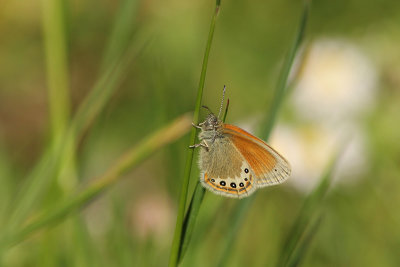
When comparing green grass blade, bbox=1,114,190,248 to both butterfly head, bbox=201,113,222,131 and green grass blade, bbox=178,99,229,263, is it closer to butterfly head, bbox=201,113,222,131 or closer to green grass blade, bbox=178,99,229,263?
butterfly head, bbox=201,113,222,131

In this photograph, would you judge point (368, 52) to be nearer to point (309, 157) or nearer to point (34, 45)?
point (309, 157)

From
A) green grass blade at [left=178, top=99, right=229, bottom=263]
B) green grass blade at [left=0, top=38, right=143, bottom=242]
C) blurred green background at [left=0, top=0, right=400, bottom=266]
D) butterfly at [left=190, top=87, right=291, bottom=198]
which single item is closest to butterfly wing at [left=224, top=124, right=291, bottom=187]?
butterfly at [left=190, top=87, right=291, bottom=198]

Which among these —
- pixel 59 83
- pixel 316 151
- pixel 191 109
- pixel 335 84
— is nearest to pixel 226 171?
pixel 59 83

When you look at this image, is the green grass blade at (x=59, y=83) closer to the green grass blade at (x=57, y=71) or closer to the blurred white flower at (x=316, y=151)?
the green grass blade at (x=57, y=71)

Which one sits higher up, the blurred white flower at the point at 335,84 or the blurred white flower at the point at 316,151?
the blurred white flower at the point at 335,84

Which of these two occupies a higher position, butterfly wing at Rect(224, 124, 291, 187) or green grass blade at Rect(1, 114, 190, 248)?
butterfly wing at Rect(224, 124, 291, 187)

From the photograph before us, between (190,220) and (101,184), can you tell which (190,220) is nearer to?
(190,220)

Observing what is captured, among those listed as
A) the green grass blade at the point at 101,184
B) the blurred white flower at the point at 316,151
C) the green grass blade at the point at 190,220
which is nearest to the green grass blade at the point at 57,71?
the green grass blade at the point at 101,184

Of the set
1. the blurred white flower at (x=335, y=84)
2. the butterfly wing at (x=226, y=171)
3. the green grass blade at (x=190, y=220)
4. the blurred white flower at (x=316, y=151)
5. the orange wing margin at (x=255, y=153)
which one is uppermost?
A: the blurred white flower at (x=335, y=84)
